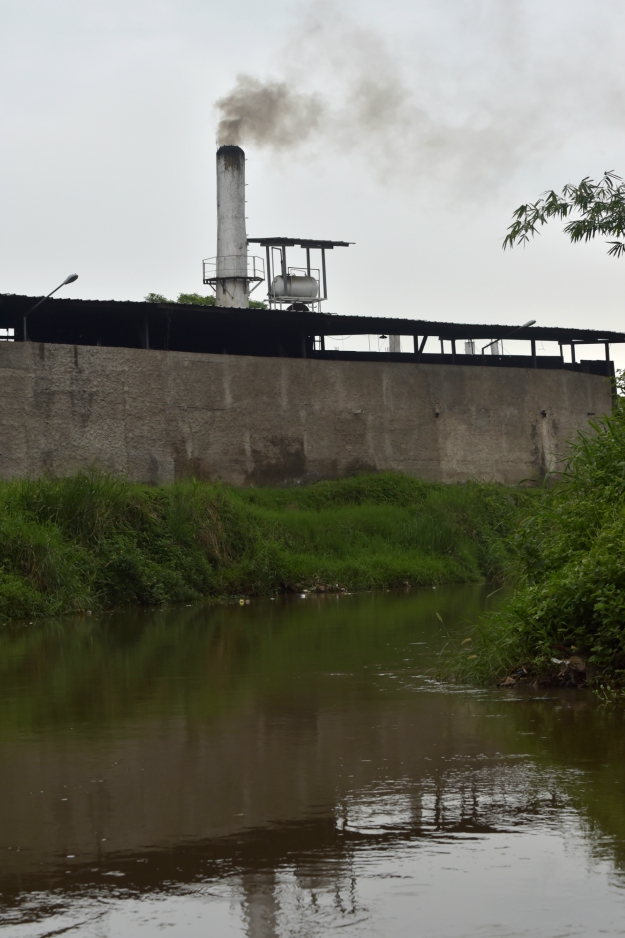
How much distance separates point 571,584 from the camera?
8586mm

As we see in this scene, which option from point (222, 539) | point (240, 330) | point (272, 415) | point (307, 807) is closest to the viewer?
point (307, 807)

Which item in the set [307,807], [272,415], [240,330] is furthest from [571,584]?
[240,330]

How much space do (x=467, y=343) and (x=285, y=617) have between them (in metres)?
27.3

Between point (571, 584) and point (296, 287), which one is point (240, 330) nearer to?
point (296, 287)

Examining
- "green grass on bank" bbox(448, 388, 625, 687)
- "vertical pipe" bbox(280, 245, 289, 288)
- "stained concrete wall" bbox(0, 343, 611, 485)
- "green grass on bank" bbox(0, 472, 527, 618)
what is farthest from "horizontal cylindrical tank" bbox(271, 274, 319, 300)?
"green grass on bank" bbox(448, 388, 625, 687)

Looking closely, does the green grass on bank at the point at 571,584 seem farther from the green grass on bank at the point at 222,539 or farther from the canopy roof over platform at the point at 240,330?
the canopy roof over platform at the point at 240,330

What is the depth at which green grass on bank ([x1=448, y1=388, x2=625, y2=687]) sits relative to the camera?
334 inches

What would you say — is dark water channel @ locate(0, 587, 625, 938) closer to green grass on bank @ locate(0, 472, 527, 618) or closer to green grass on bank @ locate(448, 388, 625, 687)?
green grass on bank @ locate(448, 388, 625, 687)

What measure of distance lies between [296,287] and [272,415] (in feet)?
32.2

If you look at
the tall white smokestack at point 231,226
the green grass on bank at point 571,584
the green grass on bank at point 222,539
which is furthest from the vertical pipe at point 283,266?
the green grass on bank at point 571,584

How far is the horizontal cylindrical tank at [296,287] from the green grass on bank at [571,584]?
101 feet

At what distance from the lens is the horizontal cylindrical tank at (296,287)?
4088cm

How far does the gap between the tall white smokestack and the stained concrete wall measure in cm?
713

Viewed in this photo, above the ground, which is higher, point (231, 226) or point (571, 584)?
point (231, 226)
